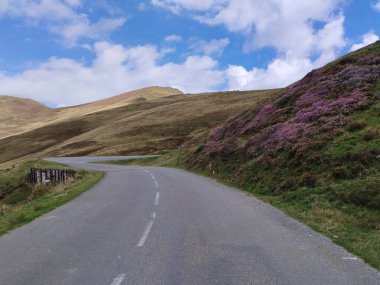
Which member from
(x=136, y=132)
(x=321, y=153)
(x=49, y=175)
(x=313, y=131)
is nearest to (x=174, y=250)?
(x=321, y=153)

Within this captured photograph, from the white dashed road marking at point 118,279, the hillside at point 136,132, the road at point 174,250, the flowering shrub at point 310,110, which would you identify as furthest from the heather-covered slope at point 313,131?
the hillside at point 136,132

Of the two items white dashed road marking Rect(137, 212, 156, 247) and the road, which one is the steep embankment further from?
white dashed road marking Rect(137, 212, 156, 247)

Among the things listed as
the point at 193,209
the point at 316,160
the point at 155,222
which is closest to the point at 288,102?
the point at 316,160

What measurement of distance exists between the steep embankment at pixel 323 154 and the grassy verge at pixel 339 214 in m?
0.02

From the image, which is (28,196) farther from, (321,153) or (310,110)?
(321,153)

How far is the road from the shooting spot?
7766 millimetres

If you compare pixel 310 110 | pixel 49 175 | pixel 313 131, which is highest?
pixel 310 110

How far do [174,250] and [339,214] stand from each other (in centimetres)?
604

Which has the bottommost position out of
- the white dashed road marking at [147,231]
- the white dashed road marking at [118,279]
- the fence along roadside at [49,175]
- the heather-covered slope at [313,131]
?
the white dashed road marking at [118,279]

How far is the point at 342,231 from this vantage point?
11.5 meters

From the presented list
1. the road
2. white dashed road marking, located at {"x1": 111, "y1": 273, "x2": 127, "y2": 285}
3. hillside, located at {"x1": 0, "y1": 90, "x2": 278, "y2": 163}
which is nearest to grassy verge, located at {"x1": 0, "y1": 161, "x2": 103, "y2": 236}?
the road

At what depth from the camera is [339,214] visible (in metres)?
13.2

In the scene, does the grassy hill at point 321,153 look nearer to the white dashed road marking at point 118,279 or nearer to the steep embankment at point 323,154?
the steep embankment at point 323,154

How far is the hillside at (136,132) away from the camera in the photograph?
84188mm
